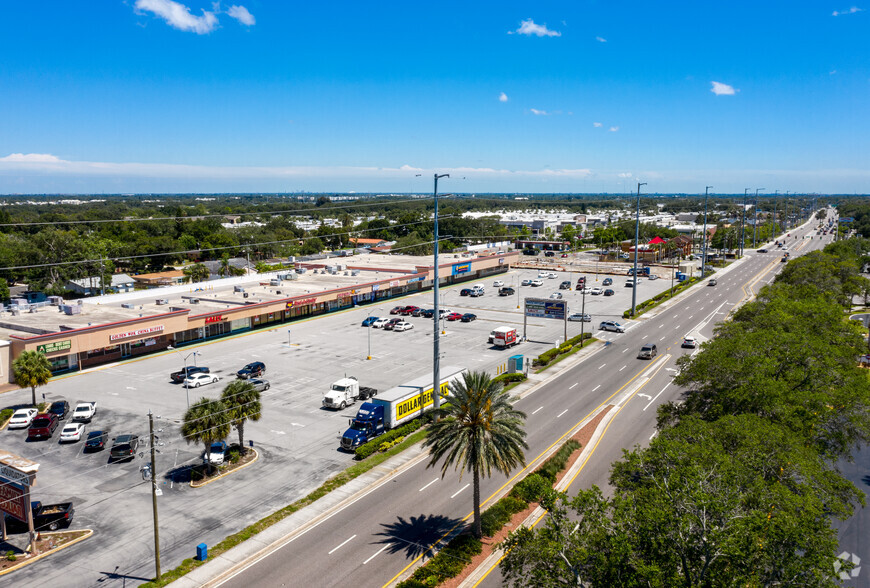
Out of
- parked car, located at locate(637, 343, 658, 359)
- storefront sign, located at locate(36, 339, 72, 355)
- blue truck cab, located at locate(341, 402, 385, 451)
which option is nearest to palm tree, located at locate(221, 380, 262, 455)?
blue truck cab, located at locate(341, 402, 385, 451)

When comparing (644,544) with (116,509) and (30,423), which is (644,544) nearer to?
(116,509)

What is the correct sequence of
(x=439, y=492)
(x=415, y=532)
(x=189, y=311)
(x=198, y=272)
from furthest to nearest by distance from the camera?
1. (x=198, y=272)
2. (x=189, y=311)
3. (x=439, y=492)
4. (x=415, y=532)

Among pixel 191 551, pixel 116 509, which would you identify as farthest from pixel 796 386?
pixel 116 509

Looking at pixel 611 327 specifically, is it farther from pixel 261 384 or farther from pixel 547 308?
pixel 261 384

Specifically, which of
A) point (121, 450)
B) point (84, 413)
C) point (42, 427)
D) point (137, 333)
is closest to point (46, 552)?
point (121, 450)

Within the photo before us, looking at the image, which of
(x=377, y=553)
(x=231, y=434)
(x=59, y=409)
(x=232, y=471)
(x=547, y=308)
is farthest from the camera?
(x=547, y=308)
